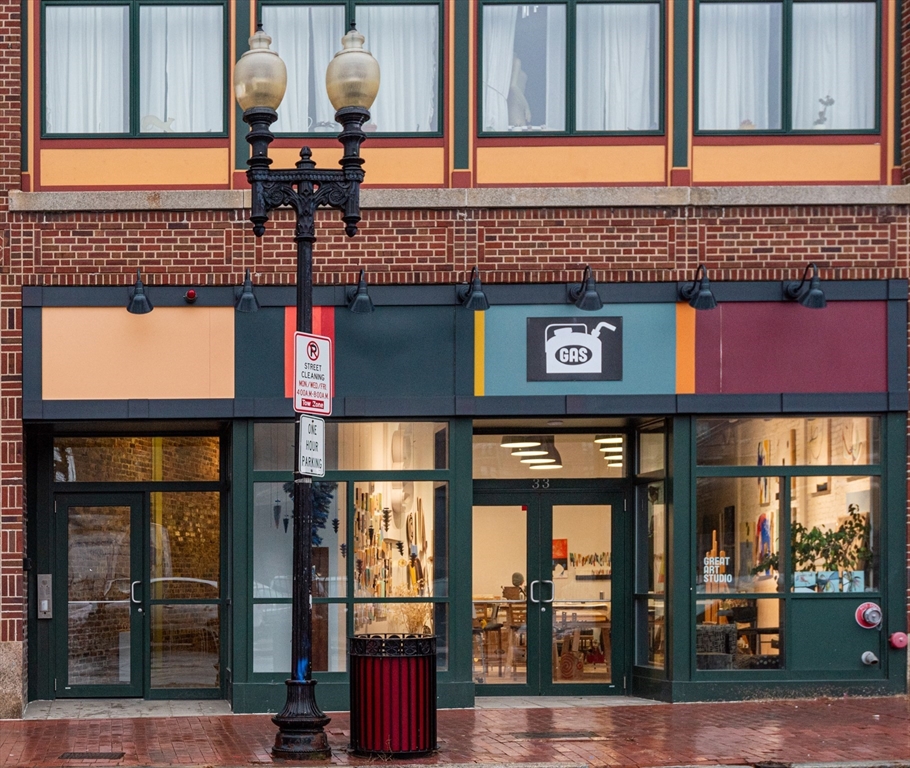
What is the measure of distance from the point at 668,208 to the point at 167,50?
5.35m

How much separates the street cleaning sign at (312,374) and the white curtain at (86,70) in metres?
4.40

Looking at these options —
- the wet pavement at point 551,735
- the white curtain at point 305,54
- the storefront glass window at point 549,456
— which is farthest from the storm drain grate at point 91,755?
the white curtain at point 305,54

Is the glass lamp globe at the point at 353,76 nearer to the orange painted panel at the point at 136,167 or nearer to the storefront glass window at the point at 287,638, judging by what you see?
the orange painted panel at the point at 136,167

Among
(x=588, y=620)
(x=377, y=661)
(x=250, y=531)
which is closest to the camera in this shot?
(x=377, y=661)

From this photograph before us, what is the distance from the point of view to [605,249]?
13.7 meters

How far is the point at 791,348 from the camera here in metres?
13.6

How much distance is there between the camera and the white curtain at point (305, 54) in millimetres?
13742

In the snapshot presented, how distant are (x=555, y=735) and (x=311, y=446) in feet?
11.4

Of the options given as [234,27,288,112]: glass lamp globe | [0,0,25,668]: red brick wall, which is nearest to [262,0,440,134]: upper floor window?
[0,0,25,668]: red brick wall

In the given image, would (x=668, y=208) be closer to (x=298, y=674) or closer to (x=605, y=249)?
(x=605, y=249)

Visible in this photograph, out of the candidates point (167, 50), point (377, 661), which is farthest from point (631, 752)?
point (167, 50)

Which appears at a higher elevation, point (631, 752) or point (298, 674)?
point (298, 674)

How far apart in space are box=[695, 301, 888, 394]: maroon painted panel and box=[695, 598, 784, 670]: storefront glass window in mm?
2167

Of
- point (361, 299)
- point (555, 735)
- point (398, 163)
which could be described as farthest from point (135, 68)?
point (555, 735)
